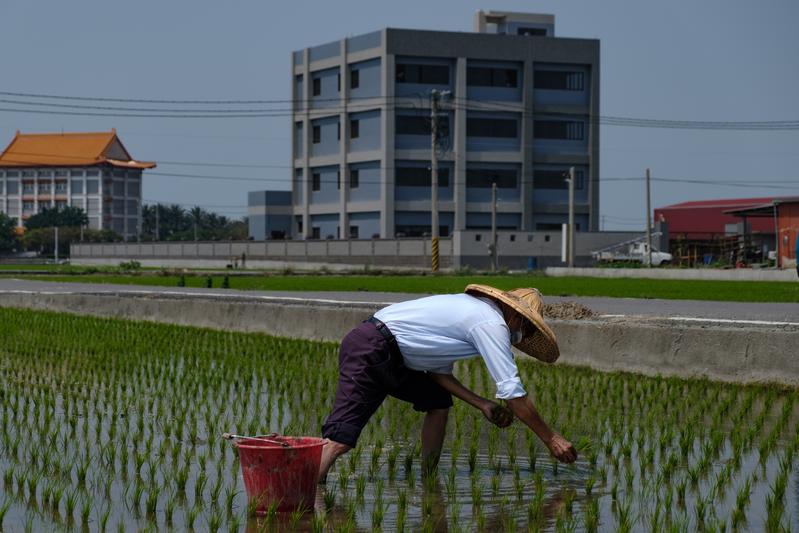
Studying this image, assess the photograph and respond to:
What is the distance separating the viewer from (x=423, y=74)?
85.9 meters

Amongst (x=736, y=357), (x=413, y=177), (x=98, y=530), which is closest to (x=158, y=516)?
(x=98, y=530)

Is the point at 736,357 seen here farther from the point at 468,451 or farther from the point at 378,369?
the point at 378,369

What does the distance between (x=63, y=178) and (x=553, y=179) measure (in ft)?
278

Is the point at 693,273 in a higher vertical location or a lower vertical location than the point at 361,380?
lower

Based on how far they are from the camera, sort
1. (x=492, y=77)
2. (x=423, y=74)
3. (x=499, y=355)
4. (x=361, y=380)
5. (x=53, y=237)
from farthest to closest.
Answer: (x=53, y=237) → (x=492, y=77) → (x=423, y=74) → (x=361, y=380) → (x=499, y=355)

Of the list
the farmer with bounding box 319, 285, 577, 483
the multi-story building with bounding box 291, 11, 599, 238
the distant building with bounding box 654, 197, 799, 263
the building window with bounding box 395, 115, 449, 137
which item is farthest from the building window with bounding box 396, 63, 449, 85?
the farmer with bounding box 319, 285, 577, 483

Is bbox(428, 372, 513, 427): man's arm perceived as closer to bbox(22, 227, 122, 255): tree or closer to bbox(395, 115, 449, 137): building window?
bbox(395, 115, 449, 137): building window

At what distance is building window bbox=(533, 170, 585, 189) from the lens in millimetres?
87125

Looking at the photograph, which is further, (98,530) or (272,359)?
(272,359)

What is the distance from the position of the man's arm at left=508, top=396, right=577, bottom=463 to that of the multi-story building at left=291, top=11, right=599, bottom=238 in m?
77.2

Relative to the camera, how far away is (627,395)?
1192 cm

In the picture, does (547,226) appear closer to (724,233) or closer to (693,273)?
(724,233)

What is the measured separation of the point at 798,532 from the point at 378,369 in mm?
2292

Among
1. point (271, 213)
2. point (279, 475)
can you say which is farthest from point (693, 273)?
point (271, 213)
